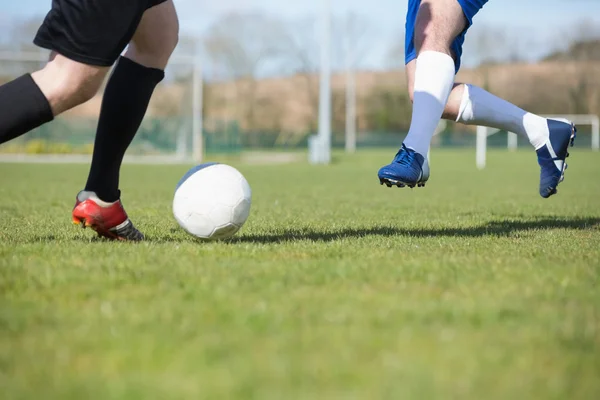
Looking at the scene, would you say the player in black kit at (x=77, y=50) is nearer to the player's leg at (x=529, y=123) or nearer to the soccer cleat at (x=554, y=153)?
the player's leg at (x=529, y=123)

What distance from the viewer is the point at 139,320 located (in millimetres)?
1973

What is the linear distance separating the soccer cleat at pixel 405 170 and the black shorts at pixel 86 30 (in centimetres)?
121

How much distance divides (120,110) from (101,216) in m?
0.48

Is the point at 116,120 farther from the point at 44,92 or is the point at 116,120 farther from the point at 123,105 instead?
the point at 44,92

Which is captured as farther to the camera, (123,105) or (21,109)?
(123,105)

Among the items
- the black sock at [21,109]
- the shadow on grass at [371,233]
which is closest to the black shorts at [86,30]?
the black sock at [21,109]

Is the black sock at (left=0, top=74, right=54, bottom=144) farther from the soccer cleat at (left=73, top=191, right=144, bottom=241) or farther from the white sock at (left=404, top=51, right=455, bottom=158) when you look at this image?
the white sock at (left=404, top=51, right=455, bottom=158)

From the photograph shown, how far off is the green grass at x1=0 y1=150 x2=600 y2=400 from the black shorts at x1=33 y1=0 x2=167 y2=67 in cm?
76

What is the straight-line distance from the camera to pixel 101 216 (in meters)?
3.58

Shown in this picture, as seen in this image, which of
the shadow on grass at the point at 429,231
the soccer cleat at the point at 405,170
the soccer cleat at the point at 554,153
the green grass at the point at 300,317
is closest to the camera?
the green grass at the point at 300,317

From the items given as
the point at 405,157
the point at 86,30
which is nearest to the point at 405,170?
the point at 405,157

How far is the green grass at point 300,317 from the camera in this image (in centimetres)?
152

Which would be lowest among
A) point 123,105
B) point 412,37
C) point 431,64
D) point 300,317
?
point 300,317

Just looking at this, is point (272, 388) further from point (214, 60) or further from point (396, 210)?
point (214, 60)
